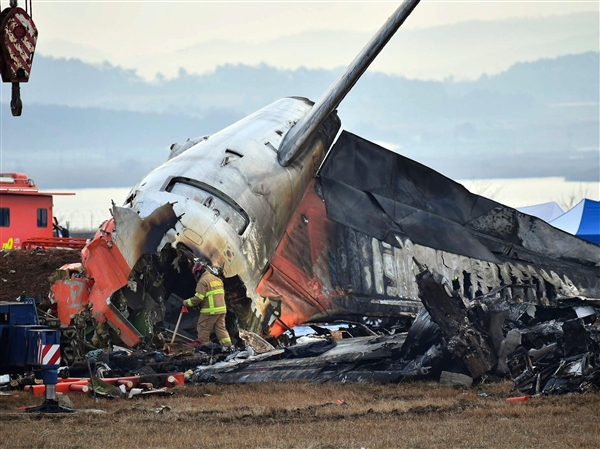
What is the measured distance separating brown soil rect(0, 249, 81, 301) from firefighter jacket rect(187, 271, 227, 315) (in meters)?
7.12

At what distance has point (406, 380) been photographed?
14531 mm

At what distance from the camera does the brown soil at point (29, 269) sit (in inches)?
957

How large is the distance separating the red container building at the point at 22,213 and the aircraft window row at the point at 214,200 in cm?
1482

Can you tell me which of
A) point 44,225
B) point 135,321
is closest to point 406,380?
point 135,321

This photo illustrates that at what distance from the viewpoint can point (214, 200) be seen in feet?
64.7

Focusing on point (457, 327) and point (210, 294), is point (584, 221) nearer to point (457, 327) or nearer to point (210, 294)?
point (210, 294)

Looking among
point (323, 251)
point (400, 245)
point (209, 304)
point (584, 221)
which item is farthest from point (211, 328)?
point (584, 221)

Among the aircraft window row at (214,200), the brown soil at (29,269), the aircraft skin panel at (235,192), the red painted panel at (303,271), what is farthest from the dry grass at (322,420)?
the brown soil at (29,269)

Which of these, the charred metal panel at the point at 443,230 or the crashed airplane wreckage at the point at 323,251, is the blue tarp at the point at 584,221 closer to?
the charred metal panel at the point at 443,230

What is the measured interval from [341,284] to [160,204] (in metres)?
5.26

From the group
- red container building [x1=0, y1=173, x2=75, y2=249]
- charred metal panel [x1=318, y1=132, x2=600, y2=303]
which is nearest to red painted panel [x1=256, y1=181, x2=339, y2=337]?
charred metal panel [x1=318, y1=132, x2=600, y2=303]

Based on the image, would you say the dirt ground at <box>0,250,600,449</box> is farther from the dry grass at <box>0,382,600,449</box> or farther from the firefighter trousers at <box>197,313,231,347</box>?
the firefighter trousers at <box>197,313,231,347</box>

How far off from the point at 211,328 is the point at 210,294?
0.66m

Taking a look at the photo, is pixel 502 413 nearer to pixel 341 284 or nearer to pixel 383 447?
pixel 383 447
